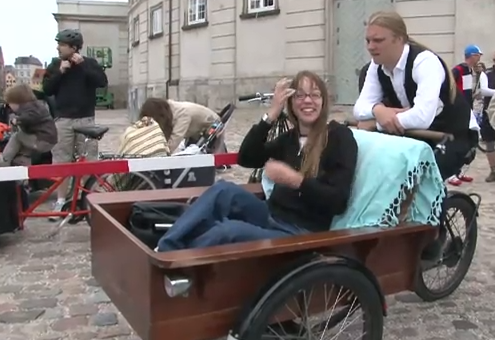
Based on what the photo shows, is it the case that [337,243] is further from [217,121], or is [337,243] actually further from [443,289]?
[217,121]

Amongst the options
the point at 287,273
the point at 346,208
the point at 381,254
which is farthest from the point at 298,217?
the point at 287,273

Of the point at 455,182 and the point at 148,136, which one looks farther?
the point at 455,182

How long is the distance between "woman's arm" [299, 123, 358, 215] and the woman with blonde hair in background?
47 centimetres

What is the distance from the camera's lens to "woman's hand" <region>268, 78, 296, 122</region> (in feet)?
12.1

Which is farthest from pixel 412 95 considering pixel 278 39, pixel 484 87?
pixel 278 39

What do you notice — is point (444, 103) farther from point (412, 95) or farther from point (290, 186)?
point (290, 186)

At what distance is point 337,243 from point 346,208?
22.2 inches

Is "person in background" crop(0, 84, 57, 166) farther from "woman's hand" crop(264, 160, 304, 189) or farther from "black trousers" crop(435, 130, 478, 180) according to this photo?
"black trousers" crop(435, 130, 478, 180)

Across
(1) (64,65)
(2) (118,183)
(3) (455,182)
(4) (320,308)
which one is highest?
(1) (64,65)

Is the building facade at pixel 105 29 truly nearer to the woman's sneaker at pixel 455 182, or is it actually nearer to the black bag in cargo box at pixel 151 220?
the woman's sneaker at pixel 455 182

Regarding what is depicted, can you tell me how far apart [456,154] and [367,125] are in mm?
571

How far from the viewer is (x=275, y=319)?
2.97 metres

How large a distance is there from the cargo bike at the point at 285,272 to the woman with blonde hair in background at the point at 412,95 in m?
0.15

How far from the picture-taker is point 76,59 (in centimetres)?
736
